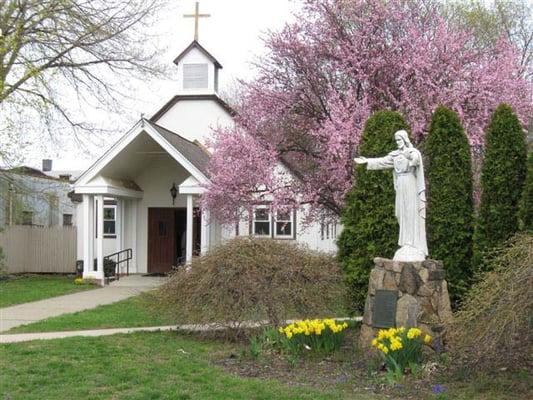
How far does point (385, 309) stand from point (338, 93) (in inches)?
283

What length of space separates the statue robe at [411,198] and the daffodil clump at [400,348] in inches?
60.1

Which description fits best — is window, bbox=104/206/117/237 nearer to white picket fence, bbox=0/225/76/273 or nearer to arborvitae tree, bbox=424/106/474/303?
white picket fence, bbox=0/225/76/273

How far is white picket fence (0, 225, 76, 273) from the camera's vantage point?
24.8 m

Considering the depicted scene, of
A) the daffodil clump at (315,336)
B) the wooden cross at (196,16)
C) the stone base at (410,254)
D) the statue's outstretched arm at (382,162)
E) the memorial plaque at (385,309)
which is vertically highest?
the wooden cross at (196,16)

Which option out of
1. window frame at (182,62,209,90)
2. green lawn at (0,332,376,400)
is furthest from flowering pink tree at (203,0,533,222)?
window frame at (182,62,209,90)

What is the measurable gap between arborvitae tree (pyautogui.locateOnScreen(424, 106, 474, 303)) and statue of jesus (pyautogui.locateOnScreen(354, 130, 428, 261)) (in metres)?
2.29

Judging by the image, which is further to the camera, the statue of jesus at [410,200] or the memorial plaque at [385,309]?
the statue of jesus at [410,200]

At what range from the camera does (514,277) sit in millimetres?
6129

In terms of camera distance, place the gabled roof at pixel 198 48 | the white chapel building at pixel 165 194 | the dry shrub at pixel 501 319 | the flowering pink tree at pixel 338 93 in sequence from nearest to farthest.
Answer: the dry shrub at pixel 501 319, the flowering pink tree at pixel 338 93, the white chapel building at pixel 165 194, the gabled roof at pixel 198 48

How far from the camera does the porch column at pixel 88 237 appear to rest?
789 inches

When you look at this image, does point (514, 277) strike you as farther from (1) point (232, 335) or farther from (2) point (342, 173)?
(2) point (342, 173)

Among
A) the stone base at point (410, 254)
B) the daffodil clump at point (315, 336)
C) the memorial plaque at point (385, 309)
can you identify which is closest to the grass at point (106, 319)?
the daffodil clump at point (315, 336)

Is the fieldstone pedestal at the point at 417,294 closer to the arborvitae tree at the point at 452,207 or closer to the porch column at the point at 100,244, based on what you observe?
the arborvitae tree at the point at 452,207

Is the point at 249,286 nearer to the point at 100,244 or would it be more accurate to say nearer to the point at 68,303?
the point at 68,303
